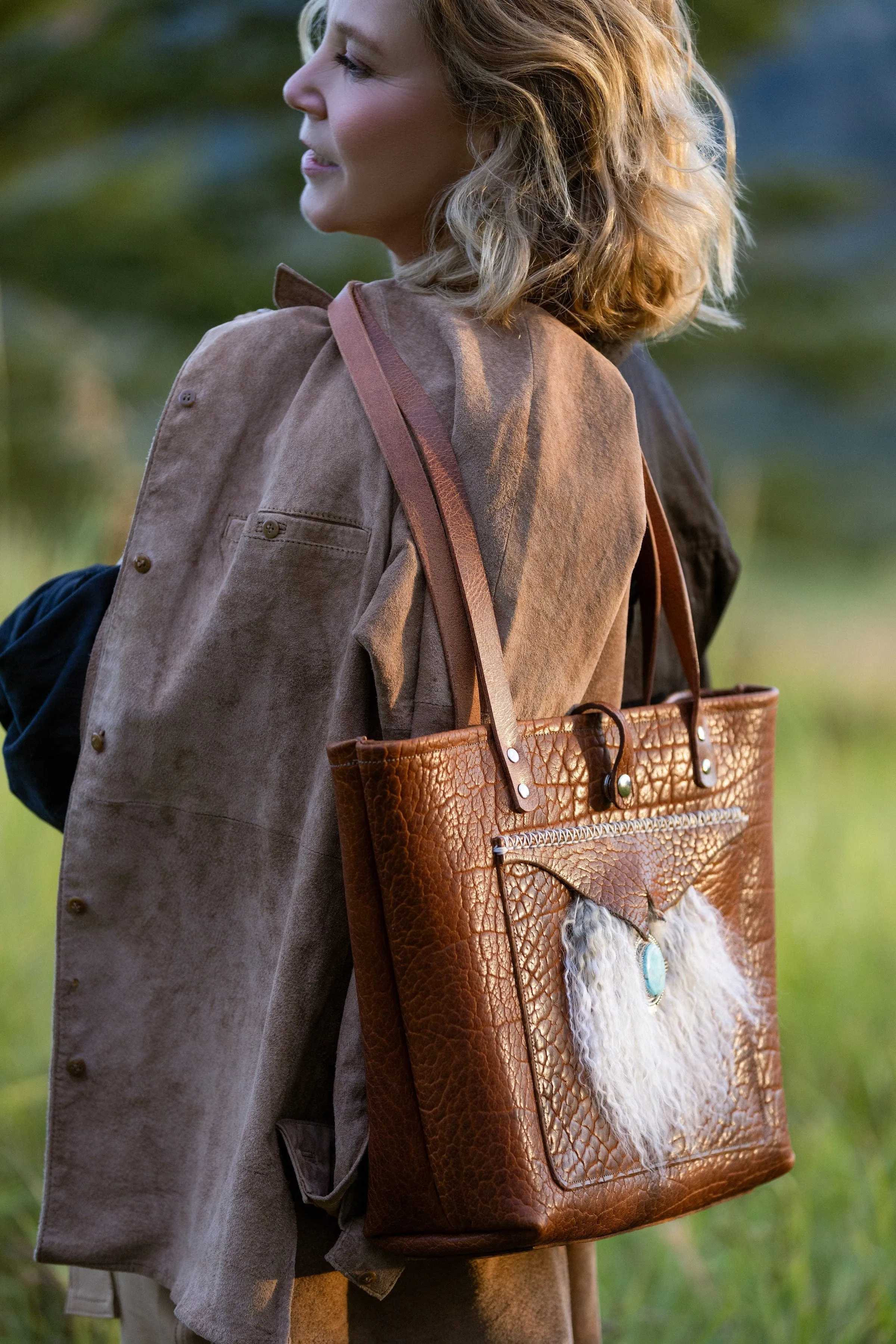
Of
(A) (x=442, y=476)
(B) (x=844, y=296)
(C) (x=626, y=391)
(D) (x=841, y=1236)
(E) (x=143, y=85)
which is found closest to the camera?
(A) (x=442, y=476)

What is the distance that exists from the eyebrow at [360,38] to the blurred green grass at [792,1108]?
6.76 ft

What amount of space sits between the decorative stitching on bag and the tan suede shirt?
0.43ft

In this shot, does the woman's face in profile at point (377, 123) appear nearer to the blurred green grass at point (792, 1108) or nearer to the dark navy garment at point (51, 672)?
the dark navy garment at point (51, 672)

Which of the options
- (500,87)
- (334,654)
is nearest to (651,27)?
(500,87)

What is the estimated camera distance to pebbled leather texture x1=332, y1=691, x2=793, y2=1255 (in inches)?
43.7

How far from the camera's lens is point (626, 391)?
4.30ft

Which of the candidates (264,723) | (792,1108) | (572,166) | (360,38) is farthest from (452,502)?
(792,1108)

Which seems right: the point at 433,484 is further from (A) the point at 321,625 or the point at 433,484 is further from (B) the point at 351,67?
(B) the point at 351,67

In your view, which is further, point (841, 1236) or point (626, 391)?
point (841, 1236)

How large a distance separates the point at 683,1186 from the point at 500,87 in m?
1.15

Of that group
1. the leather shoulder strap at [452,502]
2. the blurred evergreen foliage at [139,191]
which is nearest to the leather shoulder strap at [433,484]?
the leather shoulder strap at [452,502]

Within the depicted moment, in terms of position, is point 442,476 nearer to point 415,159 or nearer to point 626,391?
point 626,391

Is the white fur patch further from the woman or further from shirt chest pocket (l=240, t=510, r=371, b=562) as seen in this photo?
shirt chest pocket (l=240, t=510, r=371, b=562)

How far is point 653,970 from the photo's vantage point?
122 centimetres
